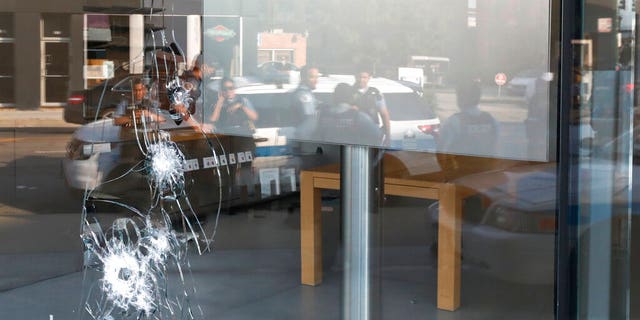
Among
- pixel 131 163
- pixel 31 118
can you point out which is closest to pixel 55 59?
pixel 31 118

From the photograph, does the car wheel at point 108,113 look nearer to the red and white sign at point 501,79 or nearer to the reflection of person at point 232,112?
the reflection of person at point 232,112

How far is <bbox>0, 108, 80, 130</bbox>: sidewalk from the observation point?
6387mm

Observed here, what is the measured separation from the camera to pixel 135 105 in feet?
17.0

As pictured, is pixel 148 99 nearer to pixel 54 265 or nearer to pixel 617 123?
pixel 54 265

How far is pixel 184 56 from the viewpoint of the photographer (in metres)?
4.70

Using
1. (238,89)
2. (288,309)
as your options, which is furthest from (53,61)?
(288,309)

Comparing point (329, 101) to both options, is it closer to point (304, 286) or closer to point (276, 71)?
point (276, 71)

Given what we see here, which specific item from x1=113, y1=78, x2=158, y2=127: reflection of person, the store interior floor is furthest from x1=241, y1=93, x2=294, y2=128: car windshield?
x1=113, y1=78, x2=158, y2=127: reflection of person

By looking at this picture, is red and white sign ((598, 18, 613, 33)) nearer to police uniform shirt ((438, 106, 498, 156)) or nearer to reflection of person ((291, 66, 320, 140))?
police uniform shirt ((438, 106, 498, 156))

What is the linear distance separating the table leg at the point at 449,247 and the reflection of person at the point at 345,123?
0.39m

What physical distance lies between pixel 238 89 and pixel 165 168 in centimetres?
82

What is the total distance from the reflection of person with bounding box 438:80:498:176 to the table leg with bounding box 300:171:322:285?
96 cm

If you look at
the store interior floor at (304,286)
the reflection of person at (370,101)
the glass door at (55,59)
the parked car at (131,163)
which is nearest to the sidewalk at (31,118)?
the glass door at (55,59)

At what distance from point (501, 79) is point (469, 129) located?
0.78 feet
